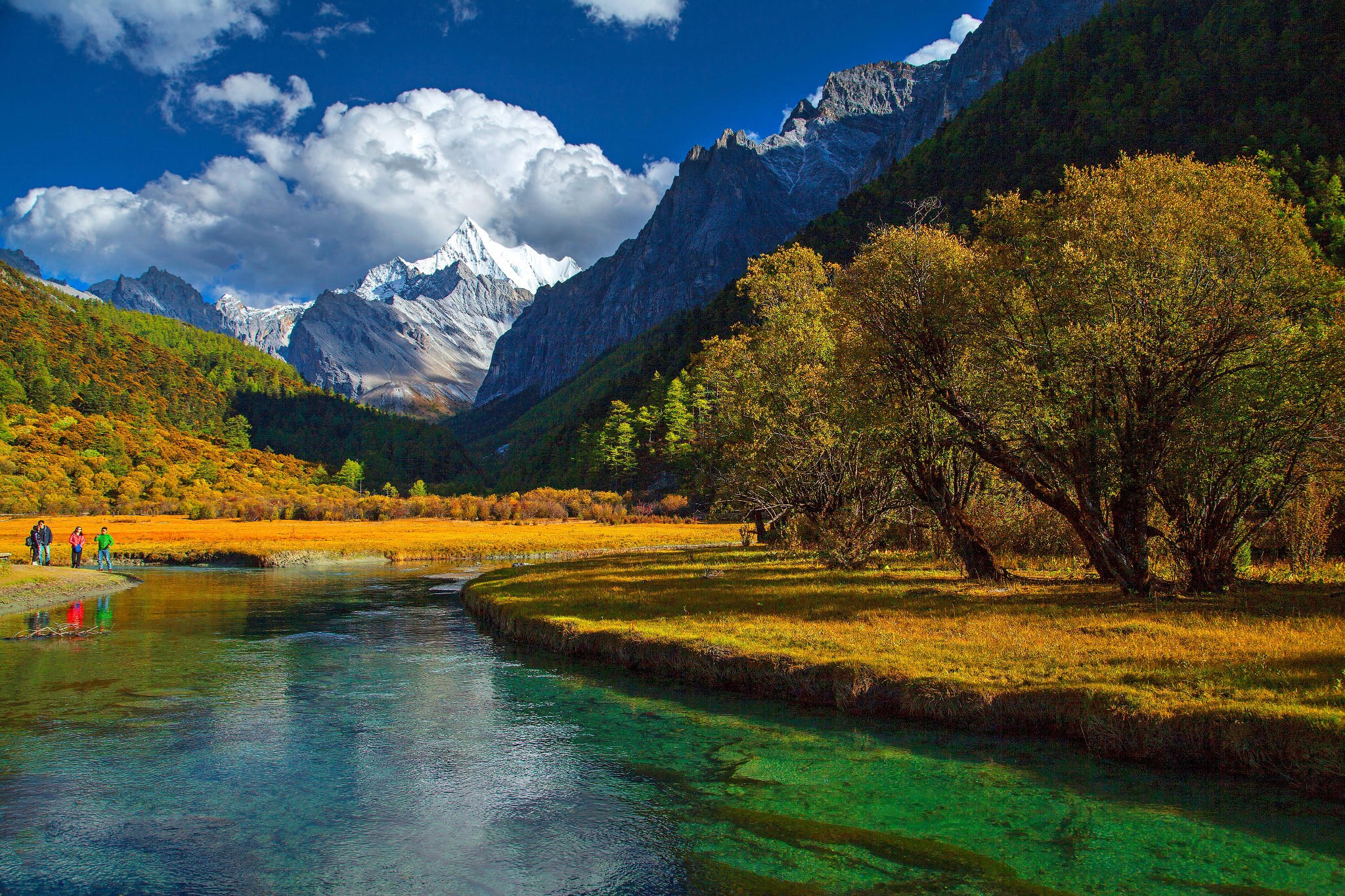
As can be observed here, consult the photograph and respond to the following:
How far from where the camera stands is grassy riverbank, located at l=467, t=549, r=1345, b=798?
40.4ft

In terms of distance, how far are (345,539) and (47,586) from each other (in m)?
41.0

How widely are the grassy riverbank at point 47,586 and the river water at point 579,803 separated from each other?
2233 centimetres

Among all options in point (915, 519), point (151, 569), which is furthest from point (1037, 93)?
point (151, 569)

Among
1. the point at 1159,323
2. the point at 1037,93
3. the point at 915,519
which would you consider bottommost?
the point at 915,519

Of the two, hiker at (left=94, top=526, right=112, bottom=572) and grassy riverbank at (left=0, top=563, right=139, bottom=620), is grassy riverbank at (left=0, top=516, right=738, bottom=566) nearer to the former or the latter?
hiker at (left=94, top=526, right=112, bottom=572)

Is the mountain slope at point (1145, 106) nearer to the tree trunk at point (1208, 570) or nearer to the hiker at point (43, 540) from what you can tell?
the tree trunk at point (1208, 570)

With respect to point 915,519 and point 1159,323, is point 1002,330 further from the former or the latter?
point 915,519

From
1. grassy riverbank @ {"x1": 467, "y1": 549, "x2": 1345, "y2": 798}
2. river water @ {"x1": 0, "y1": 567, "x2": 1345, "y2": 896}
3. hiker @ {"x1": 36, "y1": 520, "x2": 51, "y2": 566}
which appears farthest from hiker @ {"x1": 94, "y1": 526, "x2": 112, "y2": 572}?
grassy riverbank @ {"x1": 467, "y1": 549, "x2": 1345, "y2": 798}

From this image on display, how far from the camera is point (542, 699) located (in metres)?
19.1

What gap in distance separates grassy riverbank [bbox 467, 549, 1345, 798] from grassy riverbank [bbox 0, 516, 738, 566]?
42650 millimetres

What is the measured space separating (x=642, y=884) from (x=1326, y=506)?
32682 millimetres

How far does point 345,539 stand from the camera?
81.2 meters

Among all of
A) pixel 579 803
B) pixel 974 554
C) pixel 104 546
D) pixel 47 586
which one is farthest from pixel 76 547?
pixel 974 554

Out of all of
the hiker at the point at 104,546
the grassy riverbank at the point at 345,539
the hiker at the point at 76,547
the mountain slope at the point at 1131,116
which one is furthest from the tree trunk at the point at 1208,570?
the mountain slope at the point at 1131,116
